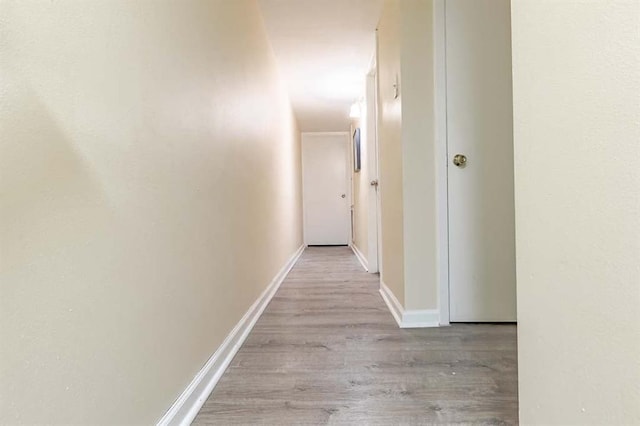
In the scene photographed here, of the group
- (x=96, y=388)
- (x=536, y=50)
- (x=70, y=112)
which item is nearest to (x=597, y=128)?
(x=536, y=50)

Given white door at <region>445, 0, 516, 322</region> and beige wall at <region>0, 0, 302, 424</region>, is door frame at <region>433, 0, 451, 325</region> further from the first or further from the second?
beige wall at <region>0, 0, 302, 424</region>

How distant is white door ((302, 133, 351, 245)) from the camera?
619 cm

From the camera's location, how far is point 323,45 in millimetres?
2904

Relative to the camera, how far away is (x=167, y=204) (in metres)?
1.01

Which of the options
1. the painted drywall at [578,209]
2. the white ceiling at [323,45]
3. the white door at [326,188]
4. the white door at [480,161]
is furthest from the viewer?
the white door at [326,188]

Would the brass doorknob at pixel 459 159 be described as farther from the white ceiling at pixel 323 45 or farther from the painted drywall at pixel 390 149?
the white ceiling at pixel 323 45

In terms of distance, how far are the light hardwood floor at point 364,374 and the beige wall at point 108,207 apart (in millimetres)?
215

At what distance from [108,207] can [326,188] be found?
218 inches

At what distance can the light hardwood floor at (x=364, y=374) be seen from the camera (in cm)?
109

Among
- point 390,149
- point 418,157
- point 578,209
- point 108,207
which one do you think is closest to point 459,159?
point 418,157

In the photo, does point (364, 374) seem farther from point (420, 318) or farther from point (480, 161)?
point (480, 161)

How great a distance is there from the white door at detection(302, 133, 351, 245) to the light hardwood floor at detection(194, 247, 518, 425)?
405 cm

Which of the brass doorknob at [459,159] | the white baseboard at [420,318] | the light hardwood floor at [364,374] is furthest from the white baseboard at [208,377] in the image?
the brass doorknob at [459,159]

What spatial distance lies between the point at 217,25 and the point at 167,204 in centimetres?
89
